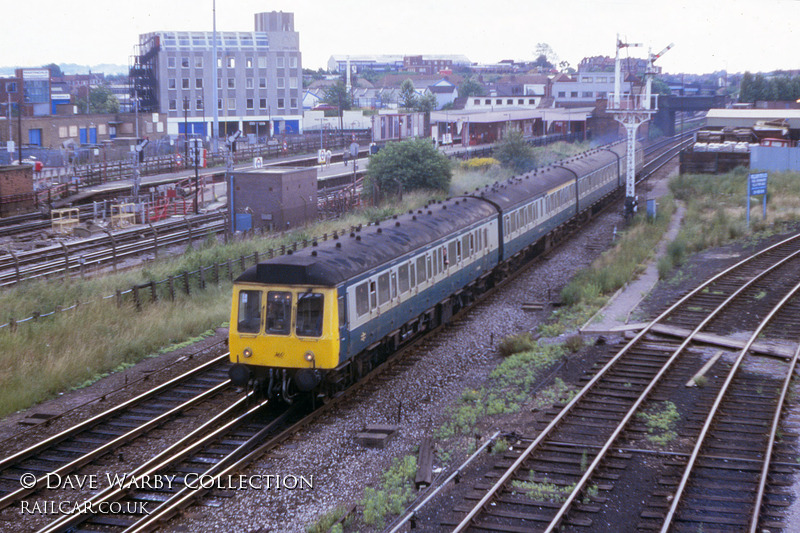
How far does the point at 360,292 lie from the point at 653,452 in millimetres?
5517

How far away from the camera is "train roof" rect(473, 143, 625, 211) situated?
25.0m

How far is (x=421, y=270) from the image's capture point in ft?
58.1

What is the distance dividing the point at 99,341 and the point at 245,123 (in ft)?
251

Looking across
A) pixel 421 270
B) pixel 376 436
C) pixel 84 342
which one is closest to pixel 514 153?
pixel 421 270

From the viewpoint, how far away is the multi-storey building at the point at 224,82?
87.7 meters

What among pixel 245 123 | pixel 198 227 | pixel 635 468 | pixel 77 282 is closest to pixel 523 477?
pixel 635 468

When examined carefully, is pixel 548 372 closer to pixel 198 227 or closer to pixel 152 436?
pixel 152 436

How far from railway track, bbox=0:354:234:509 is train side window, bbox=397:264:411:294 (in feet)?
12.7

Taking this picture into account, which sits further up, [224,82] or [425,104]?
[224,82]

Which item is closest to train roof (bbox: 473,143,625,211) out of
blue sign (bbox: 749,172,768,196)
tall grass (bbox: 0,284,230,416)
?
blue sign (bbox: 749,172,768,196)

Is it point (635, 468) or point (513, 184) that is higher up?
point (513, 184)

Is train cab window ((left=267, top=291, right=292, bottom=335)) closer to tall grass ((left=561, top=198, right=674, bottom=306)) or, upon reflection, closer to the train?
the train

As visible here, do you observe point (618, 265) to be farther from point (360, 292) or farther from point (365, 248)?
point (360, 292)

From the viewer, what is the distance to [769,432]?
12547 millimetres
